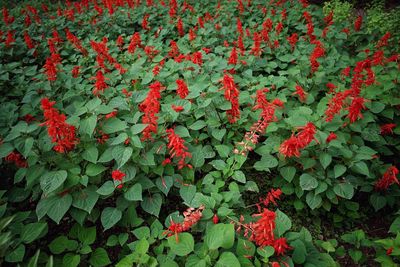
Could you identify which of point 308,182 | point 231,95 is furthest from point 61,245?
point 308,182

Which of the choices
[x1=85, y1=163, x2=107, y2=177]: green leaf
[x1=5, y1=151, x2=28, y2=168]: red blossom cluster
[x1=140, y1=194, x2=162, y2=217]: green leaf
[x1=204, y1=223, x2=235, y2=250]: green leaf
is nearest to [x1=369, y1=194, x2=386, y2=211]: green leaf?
[x1=204, y1=223, x2=235, y2=250]: green leaf

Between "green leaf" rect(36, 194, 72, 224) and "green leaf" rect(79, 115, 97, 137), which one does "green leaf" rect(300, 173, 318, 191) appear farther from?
"green leaf" rect(36, 194, 72, 224)

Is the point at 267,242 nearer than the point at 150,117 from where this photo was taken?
Yes

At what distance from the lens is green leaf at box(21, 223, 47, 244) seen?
232 cm

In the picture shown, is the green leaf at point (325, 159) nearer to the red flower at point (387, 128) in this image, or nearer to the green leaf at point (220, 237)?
the red flower at point (387, 128)

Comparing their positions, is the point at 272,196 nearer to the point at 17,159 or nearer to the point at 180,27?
the point at 17,159

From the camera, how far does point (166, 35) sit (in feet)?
19.6

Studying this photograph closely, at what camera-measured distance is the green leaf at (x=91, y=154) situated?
2627 mm

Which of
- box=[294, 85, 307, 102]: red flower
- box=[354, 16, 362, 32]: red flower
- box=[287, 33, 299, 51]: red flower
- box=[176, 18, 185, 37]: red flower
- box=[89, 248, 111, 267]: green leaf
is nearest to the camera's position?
box=[89, 248, 111, 267]: green leaf

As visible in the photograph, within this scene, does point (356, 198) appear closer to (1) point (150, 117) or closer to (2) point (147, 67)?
(1) point (150, 117)

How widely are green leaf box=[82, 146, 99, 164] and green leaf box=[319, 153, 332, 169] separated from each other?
230 centimetres

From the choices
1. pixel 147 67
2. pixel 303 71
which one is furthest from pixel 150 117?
pixel 303 71

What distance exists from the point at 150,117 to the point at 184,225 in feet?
3.56

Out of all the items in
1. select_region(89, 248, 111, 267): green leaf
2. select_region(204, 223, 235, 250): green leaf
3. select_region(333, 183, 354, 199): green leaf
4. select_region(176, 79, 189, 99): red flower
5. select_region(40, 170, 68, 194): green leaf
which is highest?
select_region(176, 79, 189, 99): red flower
